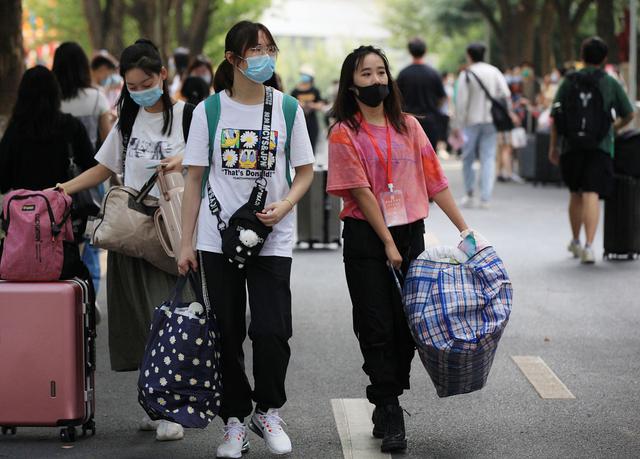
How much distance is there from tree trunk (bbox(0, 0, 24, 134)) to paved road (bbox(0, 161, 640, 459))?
2923 mm

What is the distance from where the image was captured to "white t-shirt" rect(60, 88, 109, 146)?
29.1 ft

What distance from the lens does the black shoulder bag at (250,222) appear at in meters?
5.31

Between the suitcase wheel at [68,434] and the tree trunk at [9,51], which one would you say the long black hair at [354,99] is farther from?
the tree trunk at [9,51]

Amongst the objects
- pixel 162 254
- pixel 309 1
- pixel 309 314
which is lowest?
pixel 309 314

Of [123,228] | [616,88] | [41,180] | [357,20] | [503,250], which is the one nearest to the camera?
[123,228]

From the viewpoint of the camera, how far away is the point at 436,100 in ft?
54.5

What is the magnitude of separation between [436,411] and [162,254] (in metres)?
1.59

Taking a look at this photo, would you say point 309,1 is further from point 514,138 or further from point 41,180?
point 41,180

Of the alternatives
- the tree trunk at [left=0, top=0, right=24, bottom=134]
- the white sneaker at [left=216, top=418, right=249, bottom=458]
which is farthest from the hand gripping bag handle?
the tree trunk at [left=0, top=0, right=24, bottom=134]

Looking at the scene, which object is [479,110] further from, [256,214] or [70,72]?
[256,214]

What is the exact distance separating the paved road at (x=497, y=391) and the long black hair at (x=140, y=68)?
55.8 inches

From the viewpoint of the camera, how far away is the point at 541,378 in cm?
727

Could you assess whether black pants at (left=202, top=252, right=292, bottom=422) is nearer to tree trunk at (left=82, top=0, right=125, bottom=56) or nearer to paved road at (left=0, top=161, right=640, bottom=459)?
paved road at (left=0, top=161, right=640, bottom=459)

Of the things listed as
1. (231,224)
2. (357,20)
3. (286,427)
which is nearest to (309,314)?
(286,427)
